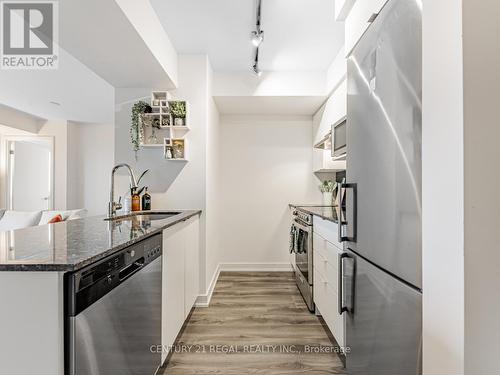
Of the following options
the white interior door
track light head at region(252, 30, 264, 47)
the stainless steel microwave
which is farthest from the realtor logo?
the white interior door

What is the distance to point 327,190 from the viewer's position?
398 centimetres

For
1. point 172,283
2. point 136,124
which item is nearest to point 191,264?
point 172,283

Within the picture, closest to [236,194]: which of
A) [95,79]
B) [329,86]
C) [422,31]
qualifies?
[329,86]

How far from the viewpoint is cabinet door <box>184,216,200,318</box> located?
232 cm

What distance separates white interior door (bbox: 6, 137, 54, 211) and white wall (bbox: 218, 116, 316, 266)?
4018 millimetres

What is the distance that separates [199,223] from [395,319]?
220 centimetres

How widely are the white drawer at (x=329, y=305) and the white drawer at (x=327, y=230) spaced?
362 millimetres

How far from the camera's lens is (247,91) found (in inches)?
135

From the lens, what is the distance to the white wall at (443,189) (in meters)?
0.69

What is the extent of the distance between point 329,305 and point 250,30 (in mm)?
2433

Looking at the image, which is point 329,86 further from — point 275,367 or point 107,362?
point 107,362

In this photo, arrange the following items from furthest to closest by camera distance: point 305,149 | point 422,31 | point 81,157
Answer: point 81,157 → point 305,149 → point 422,31
